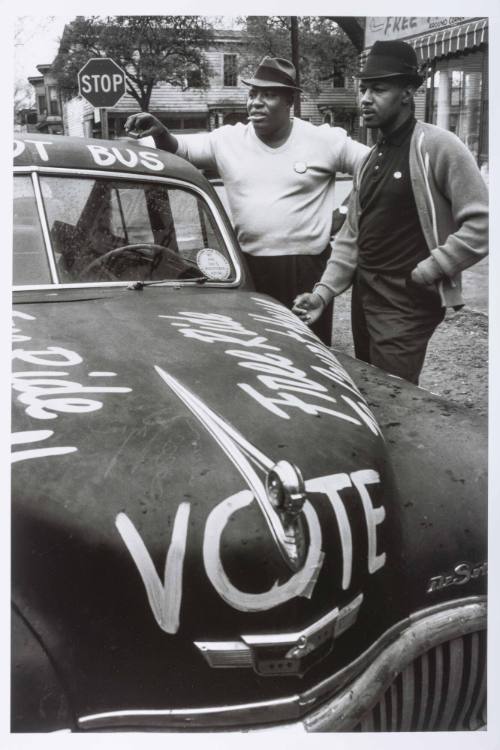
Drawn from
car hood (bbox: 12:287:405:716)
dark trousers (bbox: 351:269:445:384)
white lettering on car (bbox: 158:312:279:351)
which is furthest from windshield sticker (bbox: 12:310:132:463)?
dark trousers (bbox: 351:269:445:384)

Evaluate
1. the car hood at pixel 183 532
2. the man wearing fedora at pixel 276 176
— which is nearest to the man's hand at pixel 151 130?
the man wearing fedora at pixel 276 176

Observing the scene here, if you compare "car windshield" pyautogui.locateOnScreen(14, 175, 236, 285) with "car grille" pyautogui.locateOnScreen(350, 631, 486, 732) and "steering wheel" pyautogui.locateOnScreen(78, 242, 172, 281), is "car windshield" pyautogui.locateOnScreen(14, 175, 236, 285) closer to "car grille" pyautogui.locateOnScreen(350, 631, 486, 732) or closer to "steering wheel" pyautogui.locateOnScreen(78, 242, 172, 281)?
"steering wheel" pyautogui.locateOnScreen(78, 242, 172, 281)

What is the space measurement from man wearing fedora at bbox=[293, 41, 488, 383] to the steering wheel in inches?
20.0

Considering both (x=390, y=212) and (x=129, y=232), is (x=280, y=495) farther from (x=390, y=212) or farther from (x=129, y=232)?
(x=390, y=212)

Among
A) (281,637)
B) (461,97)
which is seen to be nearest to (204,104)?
(461,97)

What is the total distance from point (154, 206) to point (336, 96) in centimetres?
74

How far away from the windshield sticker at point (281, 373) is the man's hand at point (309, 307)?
0.39 metres

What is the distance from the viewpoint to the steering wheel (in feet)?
6.01

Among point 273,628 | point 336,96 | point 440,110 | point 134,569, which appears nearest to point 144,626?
point 134,569

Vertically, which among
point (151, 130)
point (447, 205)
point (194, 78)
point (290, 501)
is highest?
point (194, 78)

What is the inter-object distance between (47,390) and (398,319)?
1188 millimetres

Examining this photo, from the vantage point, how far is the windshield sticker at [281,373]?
138 cm

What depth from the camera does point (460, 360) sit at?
197 cm

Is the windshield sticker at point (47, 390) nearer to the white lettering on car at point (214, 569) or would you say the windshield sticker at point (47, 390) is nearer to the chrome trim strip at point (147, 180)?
the white lettering on car at point (214, 569)
